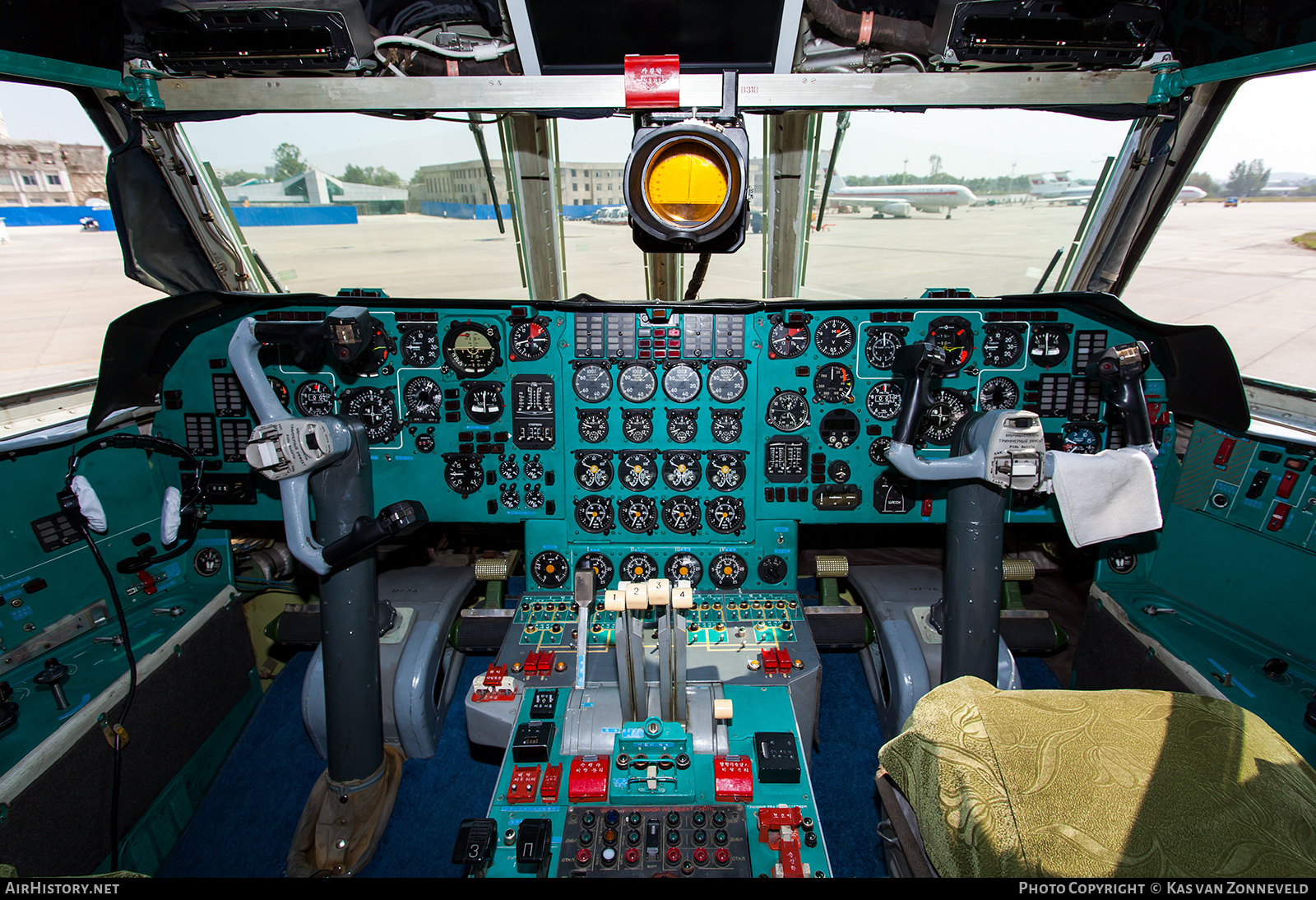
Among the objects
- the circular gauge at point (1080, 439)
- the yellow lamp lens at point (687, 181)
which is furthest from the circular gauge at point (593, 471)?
the circular gauge at point (1080, 439)

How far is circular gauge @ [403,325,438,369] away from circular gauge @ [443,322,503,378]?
73 mm

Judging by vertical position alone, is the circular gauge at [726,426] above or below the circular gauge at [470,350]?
below

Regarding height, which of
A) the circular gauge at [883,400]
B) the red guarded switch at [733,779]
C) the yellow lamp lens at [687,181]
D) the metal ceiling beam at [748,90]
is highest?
the metal ceiling beam at [748,90]

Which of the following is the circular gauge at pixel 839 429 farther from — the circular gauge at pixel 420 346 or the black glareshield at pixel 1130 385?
the circular gauge at pixel 420 346

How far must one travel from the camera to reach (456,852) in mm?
1754

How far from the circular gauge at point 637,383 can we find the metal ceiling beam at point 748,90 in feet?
6.96

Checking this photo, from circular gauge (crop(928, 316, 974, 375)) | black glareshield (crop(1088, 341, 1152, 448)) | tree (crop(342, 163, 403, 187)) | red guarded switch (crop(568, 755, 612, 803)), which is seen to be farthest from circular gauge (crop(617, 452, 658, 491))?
tree (crop(342, 163, 403, 187))

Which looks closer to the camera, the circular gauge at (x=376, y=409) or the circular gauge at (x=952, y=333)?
the circular gauge at (x=952, y=333)

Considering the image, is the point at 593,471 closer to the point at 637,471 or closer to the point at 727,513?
the point at 637,471

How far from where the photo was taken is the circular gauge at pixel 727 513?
391 centimetres

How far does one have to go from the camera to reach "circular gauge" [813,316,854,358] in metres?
3.74

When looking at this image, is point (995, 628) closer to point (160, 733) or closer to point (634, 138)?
point (634, 138)
